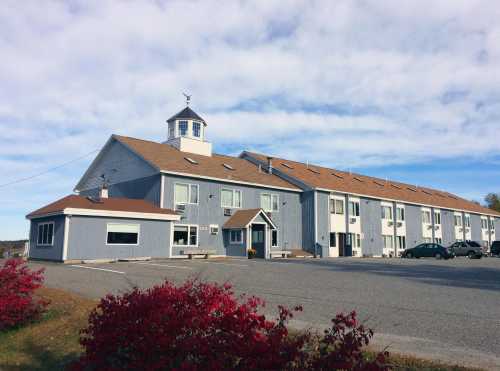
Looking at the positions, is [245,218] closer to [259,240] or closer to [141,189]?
[259,240]

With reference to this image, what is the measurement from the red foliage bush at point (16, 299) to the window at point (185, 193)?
18.4 m

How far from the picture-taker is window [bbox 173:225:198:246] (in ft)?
95.5

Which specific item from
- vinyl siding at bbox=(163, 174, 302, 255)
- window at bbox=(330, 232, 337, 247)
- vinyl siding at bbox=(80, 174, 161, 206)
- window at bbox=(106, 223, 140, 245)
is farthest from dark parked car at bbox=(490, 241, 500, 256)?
window at bbox=(106, 223, 140, 245)

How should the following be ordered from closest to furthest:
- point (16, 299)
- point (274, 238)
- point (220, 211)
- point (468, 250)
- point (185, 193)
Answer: point (16, 299), point (185, 193), point (220, 211), point (274, 238), point (468, 250)

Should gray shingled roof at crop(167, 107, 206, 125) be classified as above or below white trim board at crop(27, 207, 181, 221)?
above

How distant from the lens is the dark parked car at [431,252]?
121ft

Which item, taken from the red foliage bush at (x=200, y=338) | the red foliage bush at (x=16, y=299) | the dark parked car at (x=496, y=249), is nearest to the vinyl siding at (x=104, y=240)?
the red foliage bush at (x=16, y=299)

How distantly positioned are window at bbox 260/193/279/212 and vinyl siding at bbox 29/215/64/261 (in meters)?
14.7

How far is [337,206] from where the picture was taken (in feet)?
126

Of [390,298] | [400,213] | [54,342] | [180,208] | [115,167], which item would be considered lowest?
[54,342]

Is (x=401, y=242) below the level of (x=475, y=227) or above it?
below

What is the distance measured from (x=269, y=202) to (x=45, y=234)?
15875 mm

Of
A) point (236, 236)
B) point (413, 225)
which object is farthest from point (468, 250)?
point (236, 236)

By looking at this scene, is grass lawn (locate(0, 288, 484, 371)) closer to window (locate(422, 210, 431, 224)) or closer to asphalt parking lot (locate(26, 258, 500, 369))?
asphalt parking lot (locate(26, 258, 500, 369))
